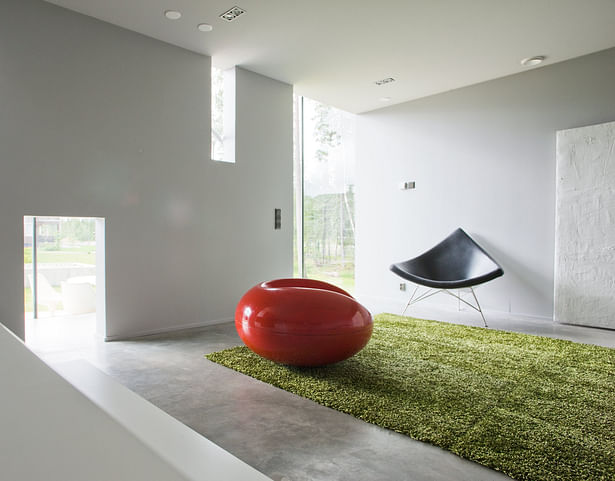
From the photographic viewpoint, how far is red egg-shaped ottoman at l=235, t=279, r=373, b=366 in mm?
2703

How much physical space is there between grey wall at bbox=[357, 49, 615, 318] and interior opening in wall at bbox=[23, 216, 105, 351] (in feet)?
12.5

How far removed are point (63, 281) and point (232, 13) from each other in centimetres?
329

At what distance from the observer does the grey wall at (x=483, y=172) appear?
4.80m

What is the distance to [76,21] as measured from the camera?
3691 millimetres

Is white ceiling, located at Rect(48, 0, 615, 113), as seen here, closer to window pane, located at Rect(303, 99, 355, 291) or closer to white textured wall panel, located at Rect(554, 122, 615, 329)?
white textured wall panel, located at Rect(554, 122, 615, 329)

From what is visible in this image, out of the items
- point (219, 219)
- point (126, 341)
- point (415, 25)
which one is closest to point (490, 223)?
point (415, 25)

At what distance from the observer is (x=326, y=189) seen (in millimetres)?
6969

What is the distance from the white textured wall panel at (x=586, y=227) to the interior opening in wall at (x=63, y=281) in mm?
4724

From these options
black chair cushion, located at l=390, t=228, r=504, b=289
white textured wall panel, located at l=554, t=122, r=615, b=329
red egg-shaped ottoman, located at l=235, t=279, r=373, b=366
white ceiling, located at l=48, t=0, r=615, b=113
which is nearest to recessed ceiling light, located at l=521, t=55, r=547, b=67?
white ceiling, located at l=48, t=0, r=615, b=113

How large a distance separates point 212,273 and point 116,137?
66.3 inches

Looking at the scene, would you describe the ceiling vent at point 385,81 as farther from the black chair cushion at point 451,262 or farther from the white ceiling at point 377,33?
the black chair cushion at point 451,262

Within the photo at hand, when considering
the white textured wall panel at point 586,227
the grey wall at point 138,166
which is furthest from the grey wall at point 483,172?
the grey wall at point 138,166

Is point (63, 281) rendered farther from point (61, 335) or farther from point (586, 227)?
point (586, 227)

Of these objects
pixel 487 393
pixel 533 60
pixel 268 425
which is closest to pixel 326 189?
pixel 533 60
